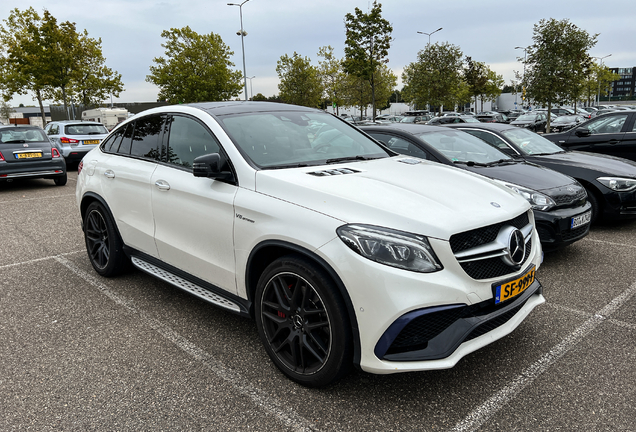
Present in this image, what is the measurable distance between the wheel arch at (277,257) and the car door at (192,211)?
17 cm

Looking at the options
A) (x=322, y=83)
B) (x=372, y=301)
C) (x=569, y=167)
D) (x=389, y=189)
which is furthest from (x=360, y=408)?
(x=322, y=83)

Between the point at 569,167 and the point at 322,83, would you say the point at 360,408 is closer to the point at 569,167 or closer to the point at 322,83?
the point at 569,167

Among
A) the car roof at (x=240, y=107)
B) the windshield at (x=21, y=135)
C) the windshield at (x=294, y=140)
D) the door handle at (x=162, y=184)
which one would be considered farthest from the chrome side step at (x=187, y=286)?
the windshield at (x=21, y=135)

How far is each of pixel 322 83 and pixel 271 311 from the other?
5370 centimetres

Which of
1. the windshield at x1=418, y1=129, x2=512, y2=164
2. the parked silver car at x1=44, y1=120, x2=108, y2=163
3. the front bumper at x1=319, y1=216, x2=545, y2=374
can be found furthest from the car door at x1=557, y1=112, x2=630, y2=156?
the parked silver car at x1=44, y1=120, x2=108, y2=163

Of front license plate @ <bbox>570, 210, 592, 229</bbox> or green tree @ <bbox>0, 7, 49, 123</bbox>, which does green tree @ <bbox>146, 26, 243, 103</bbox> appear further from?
front license plate @ <bbox>570, 210, 592, 229</bbox>

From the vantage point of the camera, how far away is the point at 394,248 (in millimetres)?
2400

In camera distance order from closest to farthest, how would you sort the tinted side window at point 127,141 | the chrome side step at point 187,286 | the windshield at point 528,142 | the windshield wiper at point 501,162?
the chrome side step at point 187,286 < the tinted side window at point 127,141 < the windshield wiper at point 501,162 < the windshield at point 528,142

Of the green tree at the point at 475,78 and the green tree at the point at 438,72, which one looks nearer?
the green tree at the point at 438,72

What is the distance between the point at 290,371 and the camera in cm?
286

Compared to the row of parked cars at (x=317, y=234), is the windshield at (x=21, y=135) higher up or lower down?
higher up

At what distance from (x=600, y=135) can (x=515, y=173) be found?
4636 mm

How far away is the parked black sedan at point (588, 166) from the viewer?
249 inches

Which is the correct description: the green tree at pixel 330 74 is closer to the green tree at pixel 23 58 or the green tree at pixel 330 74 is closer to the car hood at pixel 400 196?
the green tree at pixel 23 58
